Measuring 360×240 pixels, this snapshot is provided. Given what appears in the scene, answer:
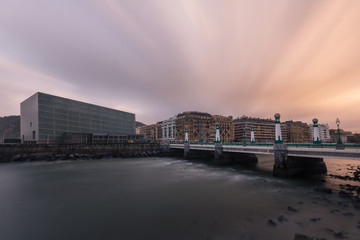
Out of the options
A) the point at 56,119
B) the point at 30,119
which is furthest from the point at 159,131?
the point at 30,119

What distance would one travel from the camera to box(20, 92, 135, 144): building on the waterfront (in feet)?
236

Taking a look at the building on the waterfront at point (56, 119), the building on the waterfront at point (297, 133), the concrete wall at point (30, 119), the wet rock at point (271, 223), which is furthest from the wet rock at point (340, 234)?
the building on the waterfront at point (297, 133)

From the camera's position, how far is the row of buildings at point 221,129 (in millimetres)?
129125

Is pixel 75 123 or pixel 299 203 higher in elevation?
pixel 75 123

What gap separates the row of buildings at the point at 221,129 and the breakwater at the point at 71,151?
3900 cm

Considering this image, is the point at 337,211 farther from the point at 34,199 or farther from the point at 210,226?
the point at 34,199

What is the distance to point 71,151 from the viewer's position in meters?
59.2

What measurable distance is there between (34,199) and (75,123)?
259 ft

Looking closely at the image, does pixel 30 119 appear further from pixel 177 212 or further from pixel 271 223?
pixel 271 223

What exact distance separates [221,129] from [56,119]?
356 ft

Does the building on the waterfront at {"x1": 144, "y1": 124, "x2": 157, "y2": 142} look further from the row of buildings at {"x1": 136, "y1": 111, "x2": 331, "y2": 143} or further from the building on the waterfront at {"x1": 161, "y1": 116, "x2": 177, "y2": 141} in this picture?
the building on the waterfront at {"x1": 161, "y1": 116, "x2": 177, "y2": 141}

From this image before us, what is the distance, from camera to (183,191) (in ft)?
66.6

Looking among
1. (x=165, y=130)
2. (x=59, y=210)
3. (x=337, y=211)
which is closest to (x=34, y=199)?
(x=59, y=210)

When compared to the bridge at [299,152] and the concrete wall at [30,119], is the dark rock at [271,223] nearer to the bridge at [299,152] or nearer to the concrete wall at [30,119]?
the bridge at [299,152]
